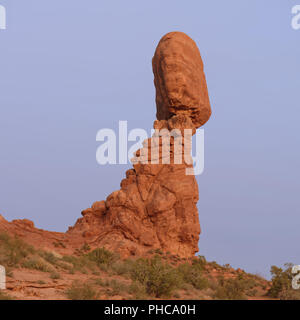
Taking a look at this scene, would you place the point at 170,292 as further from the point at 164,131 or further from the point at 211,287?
the point at 164,131

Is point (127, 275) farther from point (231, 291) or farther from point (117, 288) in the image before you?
point (231, 291)

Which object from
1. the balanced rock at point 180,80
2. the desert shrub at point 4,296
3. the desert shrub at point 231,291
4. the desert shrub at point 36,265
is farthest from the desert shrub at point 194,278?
the balanced rock at point 180,80

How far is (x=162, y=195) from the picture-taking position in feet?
80.3

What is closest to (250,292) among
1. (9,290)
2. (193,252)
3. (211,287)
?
(211,287)

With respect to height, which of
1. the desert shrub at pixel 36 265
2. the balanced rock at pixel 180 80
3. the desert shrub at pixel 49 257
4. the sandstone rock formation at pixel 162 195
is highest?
the balanced rock at pixel 180 80

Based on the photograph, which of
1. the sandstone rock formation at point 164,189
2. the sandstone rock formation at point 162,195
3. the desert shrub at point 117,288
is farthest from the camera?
the sandstone rock formation at point 164,189

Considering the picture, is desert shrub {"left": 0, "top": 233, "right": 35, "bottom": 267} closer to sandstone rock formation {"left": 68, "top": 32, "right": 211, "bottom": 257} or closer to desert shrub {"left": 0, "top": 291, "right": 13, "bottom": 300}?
desert shrub {"left": 0, "top": 291, "right": 13, "bottom": 300}

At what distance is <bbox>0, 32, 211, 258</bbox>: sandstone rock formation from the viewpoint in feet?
77.8

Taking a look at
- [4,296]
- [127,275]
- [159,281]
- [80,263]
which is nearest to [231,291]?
[159,281]

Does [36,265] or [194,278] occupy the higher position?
[36,265]

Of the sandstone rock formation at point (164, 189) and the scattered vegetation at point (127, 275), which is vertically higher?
the sandstone rock formation at point (164, 189)

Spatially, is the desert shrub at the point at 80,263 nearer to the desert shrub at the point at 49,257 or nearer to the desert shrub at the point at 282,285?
the desert shrub at the point at 49,257

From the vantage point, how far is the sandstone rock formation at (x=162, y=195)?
2372cm

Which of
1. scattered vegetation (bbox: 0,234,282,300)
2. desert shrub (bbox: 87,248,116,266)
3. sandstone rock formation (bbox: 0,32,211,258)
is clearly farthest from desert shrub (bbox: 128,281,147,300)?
sandstone rock formation (bbox: 0,32,211,258)
